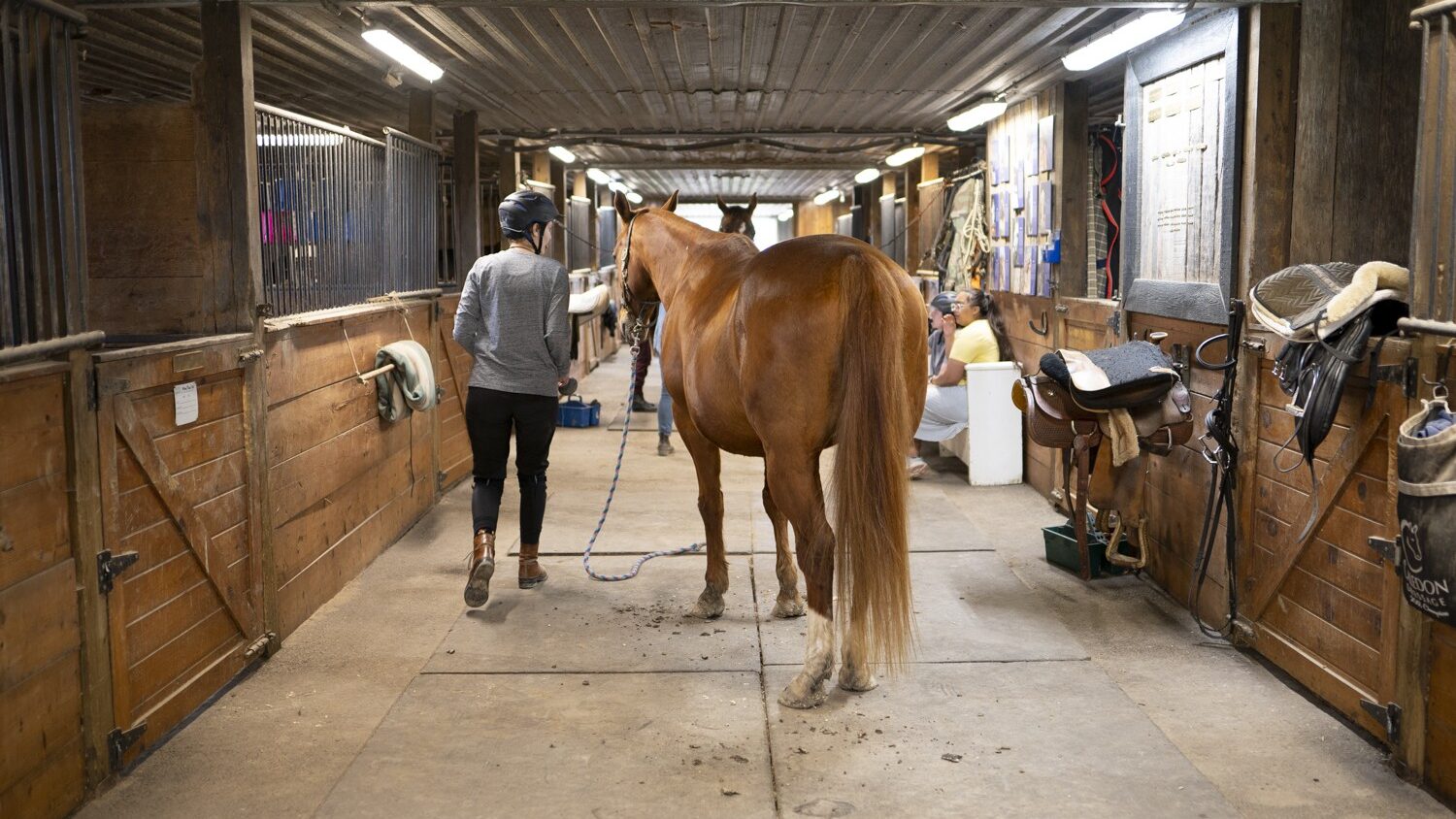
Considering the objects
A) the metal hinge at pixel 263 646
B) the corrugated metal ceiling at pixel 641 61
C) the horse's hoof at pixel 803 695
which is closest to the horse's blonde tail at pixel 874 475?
the horse's hoof at pixel 803 695

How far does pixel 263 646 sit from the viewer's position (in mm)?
4055

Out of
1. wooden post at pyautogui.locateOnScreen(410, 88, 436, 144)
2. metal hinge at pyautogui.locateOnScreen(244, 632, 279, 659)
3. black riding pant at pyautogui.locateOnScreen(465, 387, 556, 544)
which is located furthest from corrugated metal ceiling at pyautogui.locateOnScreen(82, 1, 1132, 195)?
metal hinge at pyautogui.locateOnScreen(244, 632, 279, 659)

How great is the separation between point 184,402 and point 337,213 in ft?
6.54

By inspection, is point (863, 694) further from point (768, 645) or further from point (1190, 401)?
point (1190, 401)

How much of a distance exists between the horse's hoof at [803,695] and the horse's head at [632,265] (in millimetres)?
2069

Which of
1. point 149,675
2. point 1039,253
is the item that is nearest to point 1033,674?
point 149,675

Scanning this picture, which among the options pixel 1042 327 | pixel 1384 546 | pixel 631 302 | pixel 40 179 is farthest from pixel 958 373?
pixel 40 179

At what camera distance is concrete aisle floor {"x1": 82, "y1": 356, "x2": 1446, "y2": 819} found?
295 centimetres

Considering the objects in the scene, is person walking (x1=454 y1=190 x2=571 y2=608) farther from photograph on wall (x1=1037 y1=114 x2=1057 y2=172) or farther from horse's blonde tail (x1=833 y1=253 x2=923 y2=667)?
photograph on wall (x1=1037 y1=114 x2=1057 y2=172)

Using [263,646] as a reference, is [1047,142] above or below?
above

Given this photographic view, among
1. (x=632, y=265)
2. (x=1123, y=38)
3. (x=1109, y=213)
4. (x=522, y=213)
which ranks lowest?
(x=632, y=265)

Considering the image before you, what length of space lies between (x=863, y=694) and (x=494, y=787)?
1255 mm

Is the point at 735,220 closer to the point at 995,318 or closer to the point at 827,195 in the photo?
the point at 995,318

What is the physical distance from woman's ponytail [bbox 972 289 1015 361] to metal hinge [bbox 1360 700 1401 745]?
4.54m
